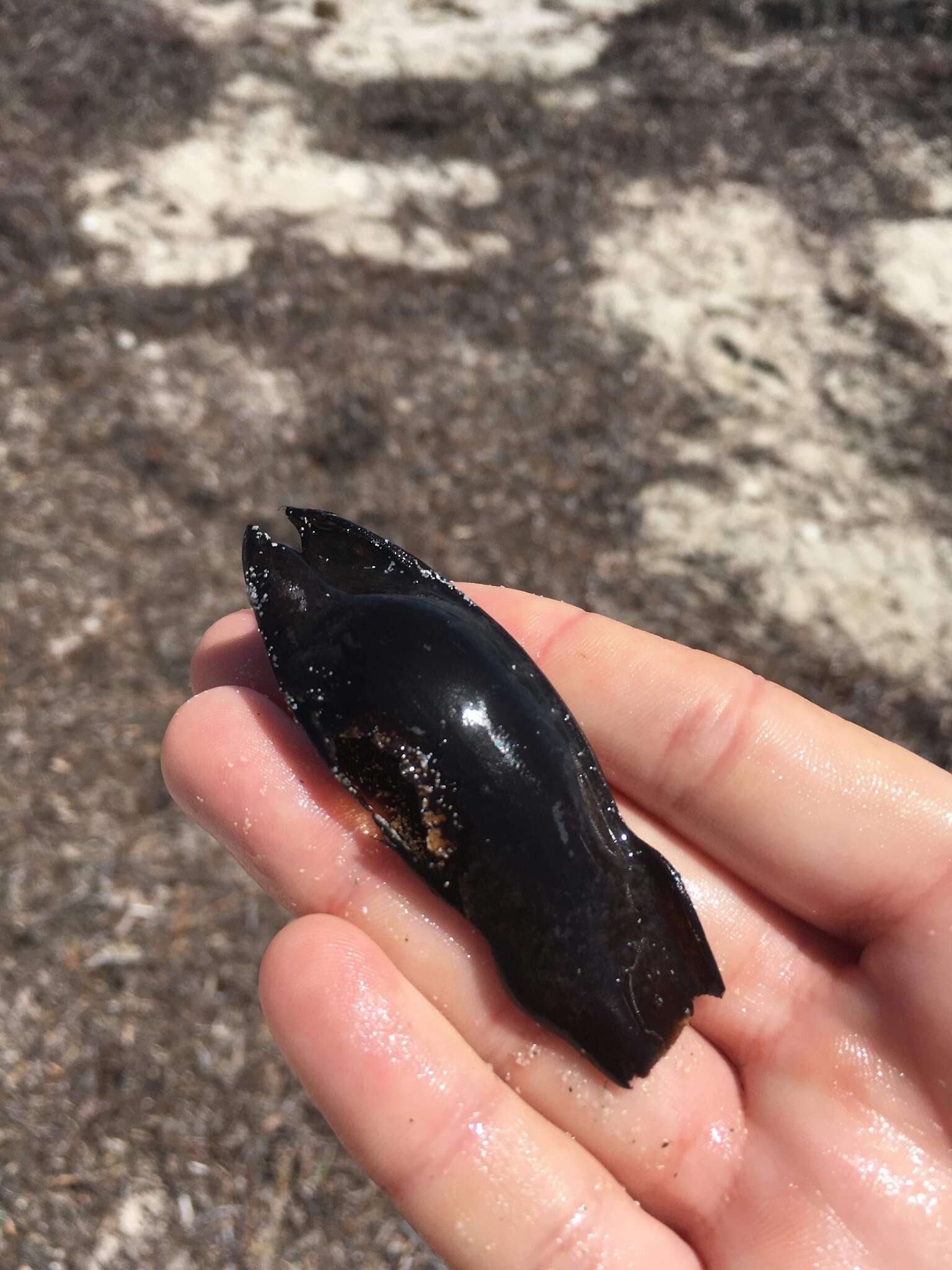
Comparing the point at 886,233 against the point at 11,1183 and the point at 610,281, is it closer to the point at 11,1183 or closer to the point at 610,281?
the point at 610,281

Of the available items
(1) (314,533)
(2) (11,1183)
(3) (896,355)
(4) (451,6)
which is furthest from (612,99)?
(2) (11,1183)

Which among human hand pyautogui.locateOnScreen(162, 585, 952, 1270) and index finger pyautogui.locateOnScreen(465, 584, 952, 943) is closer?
human hand pyautogui.locateOnScreen(162, 585, 952, 1270)

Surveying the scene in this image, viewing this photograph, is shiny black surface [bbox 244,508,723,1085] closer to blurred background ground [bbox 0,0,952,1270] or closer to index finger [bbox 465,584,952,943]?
index finger [bbox 465,584,952,943]

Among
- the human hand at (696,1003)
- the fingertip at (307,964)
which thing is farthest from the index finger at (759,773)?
the fingertip at (307,964)

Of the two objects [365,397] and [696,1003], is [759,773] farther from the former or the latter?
[365,397]

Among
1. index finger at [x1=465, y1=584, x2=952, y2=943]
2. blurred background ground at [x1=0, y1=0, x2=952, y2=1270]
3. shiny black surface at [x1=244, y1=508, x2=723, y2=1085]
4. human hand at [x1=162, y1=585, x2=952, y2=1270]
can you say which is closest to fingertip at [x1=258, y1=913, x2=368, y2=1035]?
human hand at [x1=162, y1=585, x2=952, y2=1270]

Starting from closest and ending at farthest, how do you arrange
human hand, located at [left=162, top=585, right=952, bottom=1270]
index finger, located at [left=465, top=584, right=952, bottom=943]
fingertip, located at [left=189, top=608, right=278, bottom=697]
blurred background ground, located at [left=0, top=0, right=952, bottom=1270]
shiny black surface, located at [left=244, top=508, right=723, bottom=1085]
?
1. human hand, located at [left=162, top=585, right=952, bottom=1270]
2. shiny black surface, located at [left=244, top=508, right=723, bottom=1085]
3. index finger, located at [left=465, top=584, right=952, bottom=943]
4. fingertip, located at [left=189, top=608, right=278, bottom=697]
5. blurred background ground, located at [left=0, top=0, right=952, bottom=1270]
